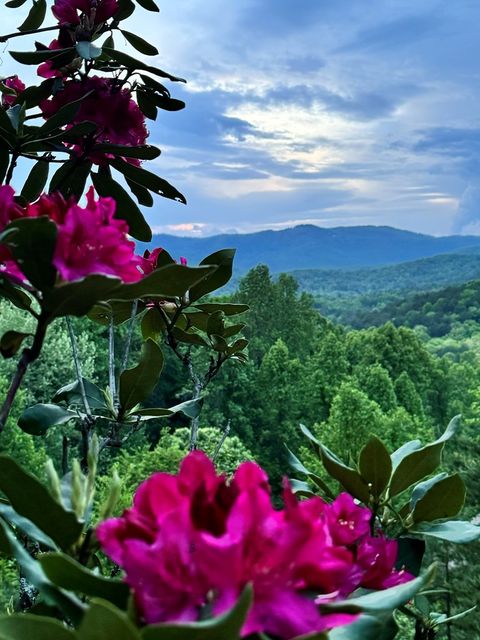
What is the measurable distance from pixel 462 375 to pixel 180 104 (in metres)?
30.9

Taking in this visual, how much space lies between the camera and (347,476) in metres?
0.94

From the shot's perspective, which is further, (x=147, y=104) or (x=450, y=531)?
(x=147, y=104)

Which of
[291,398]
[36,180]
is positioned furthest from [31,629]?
[291,398]

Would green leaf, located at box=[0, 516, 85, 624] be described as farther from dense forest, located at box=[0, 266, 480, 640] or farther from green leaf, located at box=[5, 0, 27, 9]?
dense forest, located at box=[0, 266, 480, 640]

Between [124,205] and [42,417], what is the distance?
0.44 meters

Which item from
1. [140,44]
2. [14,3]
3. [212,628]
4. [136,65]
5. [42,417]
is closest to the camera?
[212,628]

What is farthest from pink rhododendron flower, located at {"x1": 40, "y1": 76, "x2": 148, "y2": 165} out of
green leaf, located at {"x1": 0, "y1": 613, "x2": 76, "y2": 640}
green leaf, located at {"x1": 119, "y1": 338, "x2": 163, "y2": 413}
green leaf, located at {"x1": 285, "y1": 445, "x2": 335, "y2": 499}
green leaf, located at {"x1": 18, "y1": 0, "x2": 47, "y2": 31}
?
green leaf, located at {"x1": 0, "y1": 613, "x2": 76, "y2": 640}

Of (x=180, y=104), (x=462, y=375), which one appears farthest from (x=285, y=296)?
(x=180, y=104)

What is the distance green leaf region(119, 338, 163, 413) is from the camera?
3.18 feet

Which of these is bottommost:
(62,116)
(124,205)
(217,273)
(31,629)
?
(31,629)

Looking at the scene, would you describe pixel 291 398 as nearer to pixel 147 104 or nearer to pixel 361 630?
pixel 147 104

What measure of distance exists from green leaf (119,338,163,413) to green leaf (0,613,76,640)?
0.55 m

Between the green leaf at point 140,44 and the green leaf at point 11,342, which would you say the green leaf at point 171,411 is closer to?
the green leaf at point 11,342

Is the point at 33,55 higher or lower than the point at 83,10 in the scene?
lower
